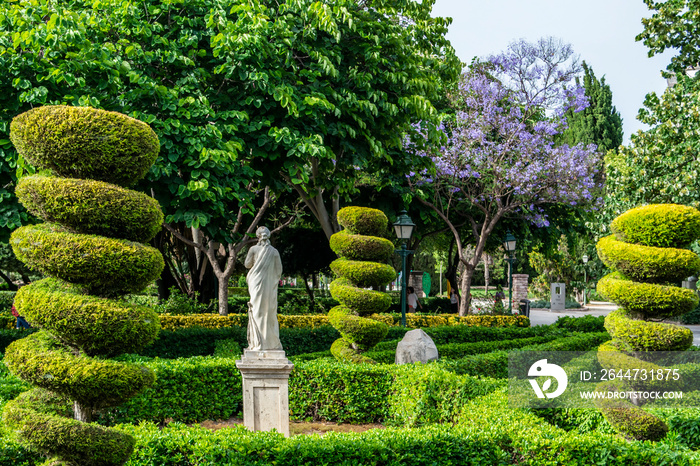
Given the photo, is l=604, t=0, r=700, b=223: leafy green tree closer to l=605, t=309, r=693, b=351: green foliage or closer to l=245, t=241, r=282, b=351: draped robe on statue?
l=605, t=309, r=693, b=351: green foliage

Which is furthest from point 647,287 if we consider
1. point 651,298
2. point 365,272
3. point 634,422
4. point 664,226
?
point 365,272

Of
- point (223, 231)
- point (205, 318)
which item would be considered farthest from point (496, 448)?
point (205, 318)

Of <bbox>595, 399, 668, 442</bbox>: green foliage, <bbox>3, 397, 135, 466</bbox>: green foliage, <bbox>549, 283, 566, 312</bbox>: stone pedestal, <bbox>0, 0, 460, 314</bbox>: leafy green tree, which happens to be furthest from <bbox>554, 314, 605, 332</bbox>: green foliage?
<bbox>549, 283, 566, 312</bbox>: stone pedestal

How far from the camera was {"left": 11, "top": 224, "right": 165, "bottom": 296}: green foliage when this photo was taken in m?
4.79

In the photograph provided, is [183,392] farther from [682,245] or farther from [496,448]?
[682,245]

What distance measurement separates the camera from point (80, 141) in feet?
16.0

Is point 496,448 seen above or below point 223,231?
below

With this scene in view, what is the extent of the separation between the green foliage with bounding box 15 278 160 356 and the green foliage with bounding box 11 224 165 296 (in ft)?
0.53

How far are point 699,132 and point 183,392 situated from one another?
1234 centimetres

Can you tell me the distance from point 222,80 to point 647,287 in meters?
8.55

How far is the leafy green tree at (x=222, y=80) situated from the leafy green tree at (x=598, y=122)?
3400 centimetres

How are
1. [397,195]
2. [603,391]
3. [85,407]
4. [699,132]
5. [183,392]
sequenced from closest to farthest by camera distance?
[85,407] → [603,391] → [183,392] → [699,132] → [397,195]

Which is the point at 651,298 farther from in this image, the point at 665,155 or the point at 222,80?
the point at 665,155

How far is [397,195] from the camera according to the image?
19.4 meters
